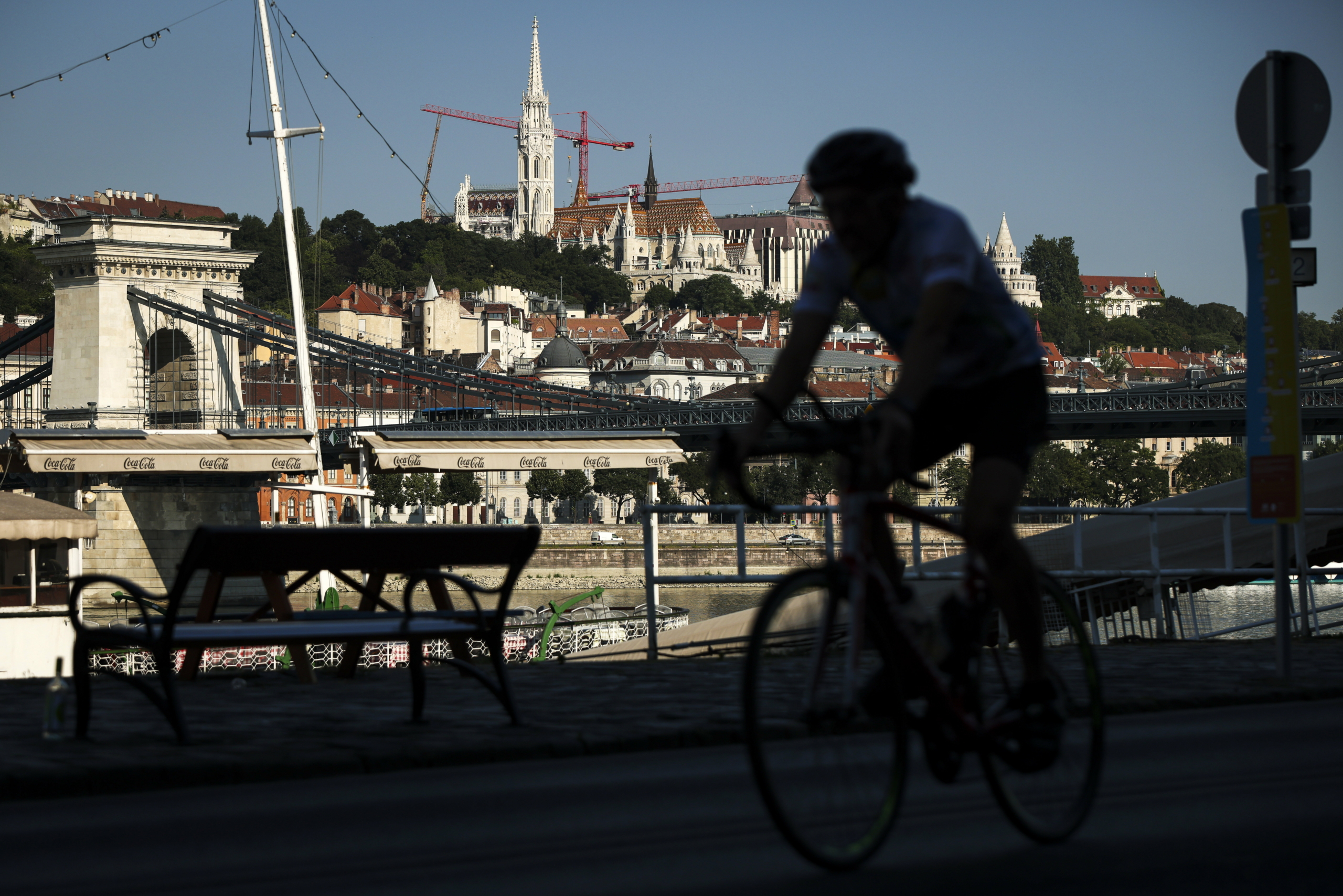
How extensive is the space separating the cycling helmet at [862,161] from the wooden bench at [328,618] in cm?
197

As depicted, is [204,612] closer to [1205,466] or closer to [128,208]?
[1205,466]

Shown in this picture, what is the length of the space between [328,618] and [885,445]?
337cm

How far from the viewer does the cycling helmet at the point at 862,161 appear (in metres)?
2.79

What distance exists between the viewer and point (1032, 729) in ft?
9.71

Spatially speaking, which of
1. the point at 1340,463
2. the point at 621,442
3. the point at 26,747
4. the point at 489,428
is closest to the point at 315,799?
the point at 26,747

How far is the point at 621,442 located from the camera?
3650cm

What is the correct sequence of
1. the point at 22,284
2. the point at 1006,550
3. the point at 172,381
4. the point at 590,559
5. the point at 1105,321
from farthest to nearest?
the point at 1105,321 → the point at 22,284 → the point at 590,559 → the point at 172,381 → the point at 1006,550

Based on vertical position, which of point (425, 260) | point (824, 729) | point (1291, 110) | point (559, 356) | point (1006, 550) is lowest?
point (824, 729)

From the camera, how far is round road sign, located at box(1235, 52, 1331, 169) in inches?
240

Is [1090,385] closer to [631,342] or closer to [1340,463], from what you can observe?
[631,342]

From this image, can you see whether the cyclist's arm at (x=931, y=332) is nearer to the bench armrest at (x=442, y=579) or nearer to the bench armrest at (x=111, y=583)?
the bench armrest at (x=442, y=579)

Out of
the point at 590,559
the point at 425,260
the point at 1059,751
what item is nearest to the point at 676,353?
the point at 425,260

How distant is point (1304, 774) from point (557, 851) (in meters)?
1.92

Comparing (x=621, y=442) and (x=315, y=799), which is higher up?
(x=621, y=442)
